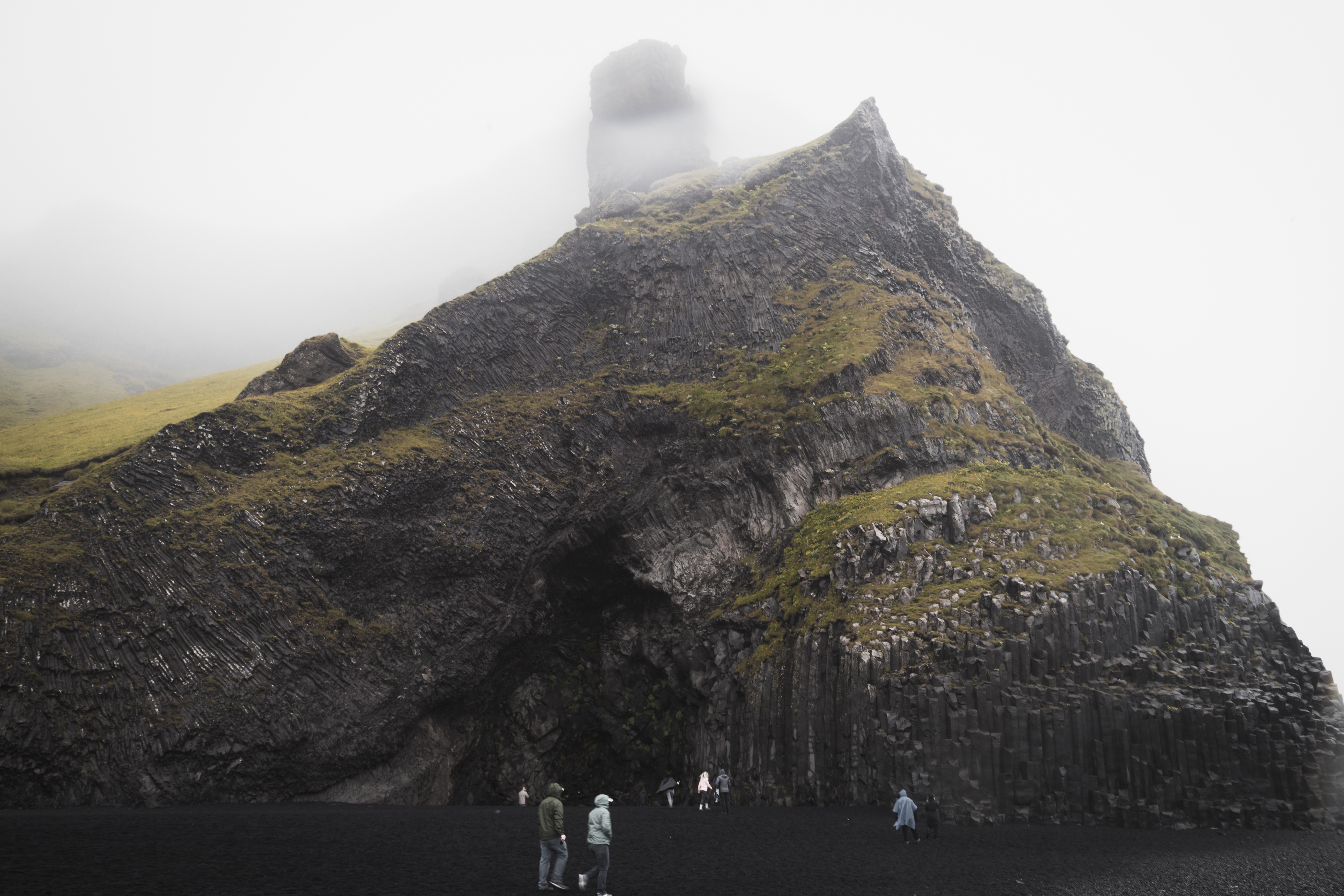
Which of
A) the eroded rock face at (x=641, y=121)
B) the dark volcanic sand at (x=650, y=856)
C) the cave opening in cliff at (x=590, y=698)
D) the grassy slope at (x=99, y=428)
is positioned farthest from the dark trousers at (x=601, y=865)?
the eroded rock face at (x=641, y=121)

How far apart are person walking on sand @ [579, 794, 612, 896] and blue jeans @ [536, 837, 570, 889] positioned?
40 centimetres

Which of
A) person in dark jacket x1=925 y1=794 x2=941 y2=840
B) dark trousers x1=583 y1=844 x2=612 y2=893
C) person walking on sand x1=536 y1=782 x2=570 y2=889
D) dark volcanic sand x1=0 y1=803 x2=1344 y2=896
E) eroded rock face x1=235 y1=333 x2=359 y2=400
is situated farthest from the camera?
eroded rock face x1=235 y1=333 x2=359 y2=400

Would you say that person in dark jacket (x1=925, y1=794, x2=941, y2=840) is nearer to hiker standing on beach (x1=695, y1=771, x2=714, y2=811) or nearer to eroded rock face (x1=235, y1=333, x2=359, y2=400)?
hiker standing on beach (x1=695, y1=771, x2=714, y2=811)

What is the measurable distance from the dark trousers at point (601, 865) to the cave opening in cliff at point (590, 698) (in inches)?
787

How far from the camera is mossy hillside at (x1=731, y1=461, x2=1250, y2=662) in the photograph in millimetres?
27828

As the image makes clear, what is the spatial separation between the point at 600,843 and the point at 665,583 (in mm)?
23264

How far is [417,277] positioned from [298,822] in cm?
16461

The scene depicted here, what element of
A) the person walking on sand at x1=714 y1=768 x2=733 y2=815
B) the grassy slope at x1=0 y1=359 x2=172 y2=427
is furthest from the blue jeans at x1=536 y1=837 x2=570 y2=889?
the grassy slope at x1=0 y1=359 x2=172 y2=427

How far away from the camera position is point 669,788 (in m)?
29.4

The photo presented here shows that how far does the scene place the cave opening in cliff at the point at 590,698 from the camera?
34.1m

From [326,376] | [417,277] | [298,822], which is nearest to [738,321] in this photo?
[326,376]

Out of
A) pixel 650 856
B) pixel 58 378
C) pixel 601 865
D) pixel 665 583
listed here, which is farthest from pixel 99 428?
pixel 58 378

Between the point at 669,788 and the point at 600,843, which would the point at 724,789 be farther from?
the point at 600,843

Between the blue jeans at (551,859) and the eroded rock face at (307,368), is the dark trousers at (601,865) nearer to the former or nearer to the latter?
the blue jeans at (551,859)
